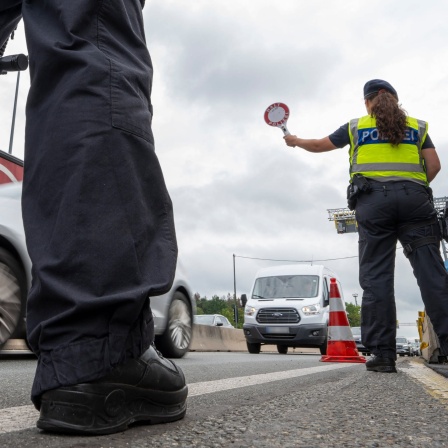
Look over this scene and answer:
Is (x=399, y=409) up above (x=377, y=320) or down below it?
below

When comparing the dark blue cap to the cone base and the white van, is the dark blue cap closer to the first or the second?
the cone base

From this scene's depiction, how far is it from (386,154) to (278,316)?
393 inches

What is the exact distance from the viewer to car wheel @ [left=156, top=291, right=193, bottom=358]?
6547 millimetres

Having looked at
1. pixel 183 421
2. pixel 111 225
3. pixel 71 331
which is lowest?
pixel 183 421

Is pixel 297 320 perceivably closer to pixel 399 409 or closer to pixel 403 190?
pixel 403 190

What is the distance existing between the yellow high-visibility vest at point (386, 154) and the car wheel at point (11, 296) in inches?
107

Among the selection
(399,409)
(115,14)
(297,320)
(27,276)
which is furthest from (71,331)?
(297,320)

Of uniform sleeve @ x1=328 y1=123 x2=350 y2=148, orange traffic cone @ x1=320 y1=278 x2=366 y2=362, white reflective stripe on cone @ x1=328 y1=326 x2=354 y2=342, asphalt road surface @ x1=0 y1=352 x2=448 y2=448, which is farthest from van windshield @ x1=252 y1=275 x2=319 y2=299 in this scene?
asphalt road surface @ x1=0 y1=352 x2=448 y2=448

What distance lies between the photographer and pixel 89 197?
133 centimetres

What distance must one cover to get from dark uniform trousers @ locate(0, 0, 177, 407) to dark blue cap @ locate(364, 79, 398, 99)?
3.16m

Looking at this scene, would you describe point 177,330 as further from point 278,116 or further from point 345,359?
point 278,116

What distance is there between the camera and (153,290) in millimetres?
1338

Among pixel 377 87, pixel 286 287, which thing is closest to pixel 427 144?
pixel 377 87

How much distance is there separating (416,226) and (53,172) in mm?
3139
